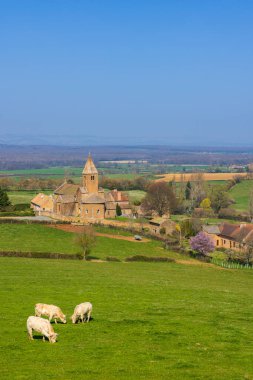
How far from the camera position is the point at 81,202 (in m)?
99.5

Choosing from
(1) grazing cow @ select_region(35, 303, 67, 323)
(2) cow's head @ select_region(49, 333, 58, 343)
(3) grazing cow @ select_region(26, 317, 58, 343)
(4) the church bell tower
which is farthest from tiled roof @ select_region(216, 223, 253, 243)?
(2) cow's head @ select_region(49, 333, 58, 343)

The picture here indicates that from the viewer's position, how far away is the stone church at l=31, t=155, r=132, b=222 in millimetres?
99125

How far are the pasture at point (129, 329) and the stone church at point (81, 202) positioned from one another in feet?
184

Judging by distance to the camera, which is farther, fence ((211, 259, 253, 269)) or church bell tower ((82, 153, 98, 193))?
church bell tower ((82, 153, 98, 193))

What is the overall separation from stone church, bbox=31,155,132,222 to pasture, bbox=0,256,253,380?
56.1 meters

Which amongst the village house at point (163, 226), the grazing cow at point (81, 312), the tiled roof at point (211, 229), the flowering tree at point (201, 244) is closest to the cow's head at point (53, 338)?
the grazing cow at point (81, 312)

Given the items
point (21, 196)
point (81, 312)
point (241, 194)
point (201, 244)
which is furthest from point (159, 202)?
point (81, 312)

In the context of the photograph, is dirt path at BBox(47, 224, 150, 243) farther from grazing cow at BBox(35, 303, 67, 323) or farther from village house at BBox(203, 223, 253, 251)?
grazing cow at BBox(35, 303, 67, 323)

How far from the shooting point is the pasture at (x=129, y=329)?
1823cm

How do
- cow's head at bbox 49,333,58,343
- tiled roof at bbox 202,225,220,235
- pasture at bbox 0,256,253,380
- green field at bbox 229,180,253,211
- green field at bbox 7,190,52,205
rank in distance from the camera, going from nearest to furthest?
pasture at bbox 0,256,253,380
cow's head at bbox 49,333,58,343
tiled roof at bbox 202,225,220,235
green field at bbox 7,190,52,205
green field at bbox 229,180,253,211

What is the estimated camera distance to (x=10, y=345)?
20.4m

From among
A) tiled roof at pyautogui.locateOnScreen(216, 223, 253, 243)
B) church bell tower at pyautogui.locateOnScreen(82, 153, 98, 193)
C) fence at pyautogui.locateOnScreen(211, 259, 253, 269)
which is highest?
church bell tower at pyautogui.locateOnScreen(82, 153, 98, 193)

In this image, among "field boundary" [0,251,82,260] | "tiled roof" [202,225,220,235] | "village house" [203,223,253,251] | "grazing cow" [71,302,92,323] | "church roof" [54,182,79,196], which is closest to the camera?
"grazing cow" [71,302,92,323]

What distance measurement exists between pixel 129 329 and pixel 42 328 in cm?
395
